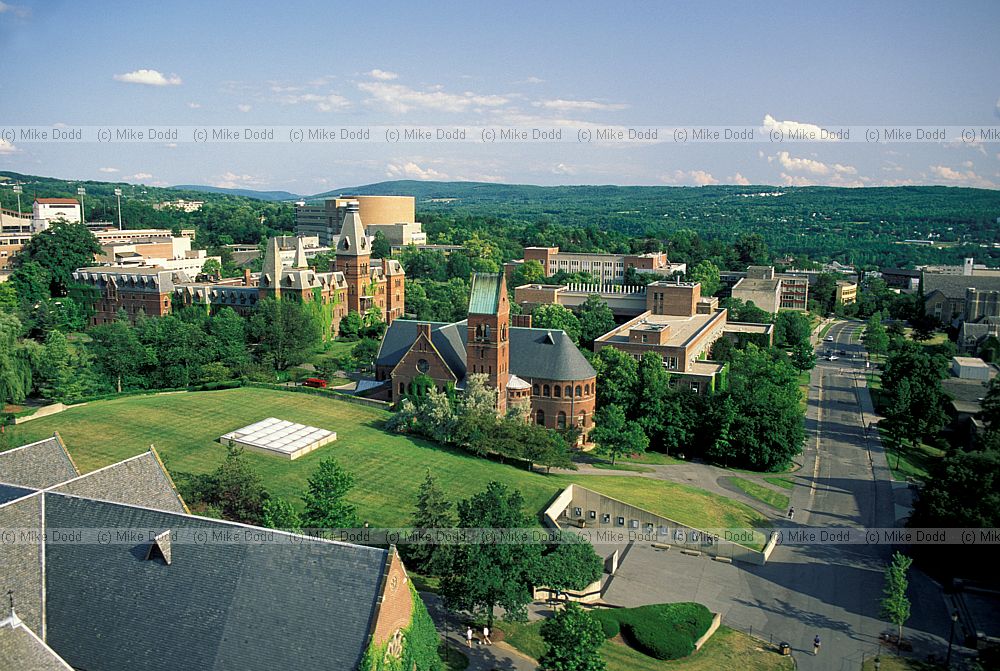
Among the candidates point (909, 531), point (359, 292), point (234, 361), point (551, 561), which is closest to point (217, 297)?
point (359, 292)

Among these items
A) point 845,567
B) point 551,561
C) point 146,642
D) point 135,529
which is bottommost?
point 845,567

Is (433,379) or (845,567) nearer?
(845,567)

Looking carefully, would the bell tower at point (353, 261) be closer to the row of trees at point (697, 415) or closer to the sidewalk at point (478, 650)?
the row of trees at point (697, 415)

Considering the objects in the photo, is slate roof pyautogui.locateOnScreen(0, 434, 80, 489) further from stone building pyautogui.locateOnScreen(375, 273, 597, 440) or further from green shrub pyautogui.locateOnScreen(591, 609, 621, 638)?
stone building pyautogui.locateOnScreen(375, 273, 597, 440)

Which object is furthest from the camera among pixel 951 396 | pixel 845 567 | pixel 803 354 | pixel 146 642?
pixel 803 354

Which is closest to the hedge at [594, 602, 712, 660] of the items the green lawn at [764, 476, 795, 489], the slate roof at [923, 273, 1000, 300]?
the green lawn at [764, 476, 795, 489]

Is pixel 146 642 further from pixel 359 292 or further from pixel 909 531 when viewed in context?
pixel 359 292

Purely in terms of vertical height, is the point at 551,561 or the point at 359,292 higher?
the point at 359,292

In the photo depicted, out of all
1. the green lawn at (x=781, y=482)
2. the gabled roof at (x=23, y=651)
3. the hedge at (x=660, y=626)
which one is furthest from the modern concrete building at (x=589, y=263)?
the gabled roof at (x=23, y=651)
